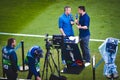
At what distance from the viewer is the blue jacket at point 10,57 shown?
12.4 metres

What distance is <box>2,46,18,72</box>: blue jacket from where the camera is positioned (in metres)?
12.4

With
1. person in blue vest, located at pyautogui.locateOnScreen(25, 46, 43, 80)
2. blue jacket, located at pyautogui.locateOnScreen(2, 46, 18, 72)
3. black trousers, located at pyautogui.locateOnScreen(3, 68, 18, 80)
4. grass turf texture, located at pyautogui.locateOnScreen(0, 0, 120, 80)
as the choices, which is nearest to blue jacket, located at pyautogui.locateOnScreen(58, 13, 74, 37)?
grass turf texture, located at pyautogui.locateOnScreen(0, 0, 120, 80)

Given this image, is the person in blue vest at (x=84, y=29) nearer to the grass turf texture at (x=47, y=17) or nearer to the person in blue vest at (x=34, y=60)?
the grass turf texture at (x=47, y=17)

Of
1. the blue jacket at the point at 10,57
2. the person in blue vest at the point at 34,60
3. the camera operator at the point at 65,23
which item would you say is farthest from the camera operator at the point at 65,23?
the blue jacket at the point at 10,57

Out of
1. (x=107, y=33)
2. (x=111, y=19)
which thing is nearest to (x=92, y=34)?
(x=107, y=33)

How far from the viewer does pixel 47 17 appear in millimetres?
19703

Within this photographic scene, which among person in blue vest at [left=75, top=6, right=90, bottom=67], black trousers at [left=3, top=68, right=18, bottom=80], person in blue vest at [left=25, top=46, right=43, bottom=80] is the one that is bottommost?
black trousers at [left=3, top=68, right=18, bottom=80]

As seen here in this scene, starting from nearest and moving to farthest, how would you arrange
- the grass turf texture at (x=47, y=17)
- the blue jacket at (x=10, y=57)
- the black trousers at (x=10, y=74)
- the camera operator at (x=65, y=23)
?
the blue jacket at (x=10, y=57) → the black trousers at (x=10, y=74) → the camera operator at (x=65, y=23) → the grass turf texture at (x=47, y=17)

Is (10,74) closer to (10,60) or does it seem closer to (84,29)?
(10,60)

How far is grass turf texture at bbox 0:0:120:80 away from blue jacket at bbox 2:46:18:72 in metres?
2.87

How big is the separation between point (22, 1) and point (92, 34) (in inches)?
246

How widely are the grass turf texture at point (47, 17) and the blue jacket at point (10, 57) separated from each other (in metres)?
2.87

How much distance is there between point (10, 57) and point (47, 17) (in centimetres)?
745

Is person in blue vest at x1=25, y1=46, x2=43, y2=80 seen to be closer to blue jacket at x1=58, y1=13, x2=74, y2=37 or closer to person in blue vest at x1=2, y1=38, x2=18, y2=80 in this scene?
person in blue vest at x1=2, y1=38, x2=18, y2=80
